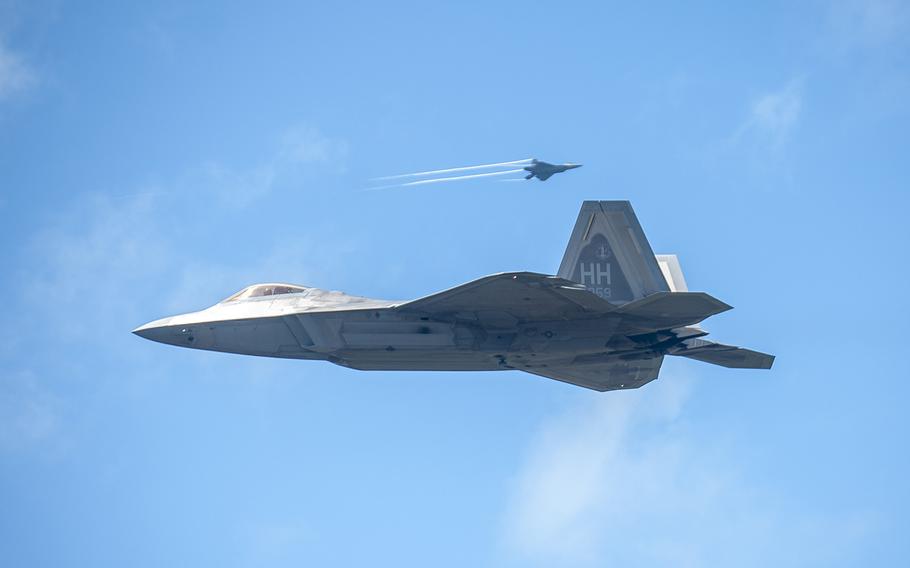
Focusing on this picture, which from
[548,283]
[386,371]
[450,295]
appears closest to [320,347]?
[386,371]

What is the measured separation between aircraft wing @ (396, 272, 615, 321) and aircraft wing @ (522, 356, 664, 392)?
3.97 m

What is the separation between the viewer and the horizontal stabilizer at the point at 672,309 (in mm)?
30562

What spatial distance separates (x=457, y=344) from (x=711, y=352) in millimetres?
7848

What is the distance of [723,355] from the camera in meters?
35.0

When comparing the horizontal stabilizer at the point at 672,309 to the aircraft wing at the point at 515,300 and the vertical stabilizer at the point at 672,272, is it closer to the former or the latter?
the aircraft wing at the point at 515,300

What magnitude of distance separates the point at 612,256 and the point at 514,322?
11.8 feet

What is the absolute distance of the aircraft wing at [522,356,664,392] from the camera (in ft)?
118

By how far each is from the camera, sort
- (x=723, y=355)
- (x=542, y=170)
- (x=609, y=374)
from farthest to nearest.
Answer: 1. (x=542, y=170)
2. (x=609, y=374)
3. (x=723, y=355)

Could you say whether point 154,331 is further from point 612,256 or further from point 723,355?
point 723,355

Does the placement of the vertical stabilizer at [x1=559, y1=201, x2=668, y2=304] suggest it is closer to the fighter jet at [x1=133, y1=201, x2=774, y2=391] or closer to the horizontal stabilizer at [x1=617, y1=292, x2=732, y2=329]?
the fighter jet at [x1=133, y1=201, x2=774, y2=391]

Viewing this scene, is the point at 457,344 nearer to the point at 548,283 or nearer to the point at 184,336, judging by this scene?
the point at 548,283

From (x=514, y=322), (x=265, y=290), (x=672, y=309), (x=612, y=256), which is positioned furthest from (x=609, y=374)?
(x=265, y=290)

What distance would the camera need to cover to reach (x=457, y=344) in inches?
1291

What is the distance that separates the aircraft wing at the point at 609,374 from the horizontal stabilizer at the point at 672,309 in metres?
3.56
